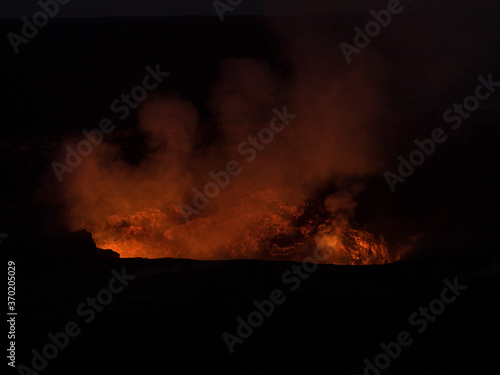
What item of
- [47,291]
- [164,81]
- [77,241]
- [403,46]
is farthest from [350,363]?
[403,46]

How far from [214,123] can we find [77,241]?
7.59 ft

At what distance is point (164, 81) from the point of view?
18.0 feet

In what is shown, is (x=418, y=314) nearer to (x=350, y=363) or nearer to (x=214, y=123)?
(x=350, y=363)
